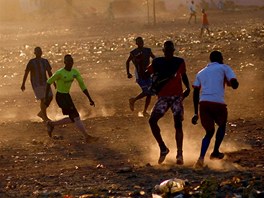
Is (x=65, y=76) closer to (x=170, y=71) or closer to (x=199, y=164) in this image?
(x=170, y=71)

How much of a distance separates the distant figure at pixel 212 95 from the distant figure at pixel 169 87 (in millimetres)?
420

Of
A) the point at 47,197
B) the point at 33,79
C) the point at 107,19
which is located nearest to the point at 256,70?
the point at 33,79

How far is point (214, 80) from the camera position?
9641mm

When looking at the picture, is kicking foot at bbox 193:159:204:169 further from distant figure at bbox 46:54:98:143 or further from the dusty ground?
distant figure at bbox 46:54:98:143

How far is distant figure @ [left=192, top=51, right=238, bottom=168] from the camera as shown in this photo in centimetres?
963

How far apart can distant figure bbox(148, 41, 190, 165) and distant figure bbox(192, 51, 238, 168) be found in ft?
1.38

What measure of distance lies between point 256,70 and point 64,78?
961 cm

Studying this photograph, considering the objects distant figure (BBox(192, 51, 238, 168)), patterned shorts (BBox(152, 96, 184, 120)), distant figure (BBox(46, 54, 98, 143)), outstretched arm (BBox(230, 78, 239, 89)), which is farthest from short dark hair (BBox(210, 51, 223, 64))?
distant figure (BBox(46, 54, 98, 143))

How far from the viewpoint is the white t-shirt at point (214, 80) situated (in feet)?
31.6

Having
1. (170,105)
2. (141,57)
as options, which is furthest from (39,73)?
(170,105)

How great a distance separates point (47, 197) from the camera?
852 centimetres

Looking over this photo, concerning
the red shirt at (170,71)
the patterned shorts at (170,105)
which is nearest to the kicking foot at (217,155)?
→ the patterned shorts at (170,105)

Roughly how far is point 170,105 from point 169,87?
244 millimetres

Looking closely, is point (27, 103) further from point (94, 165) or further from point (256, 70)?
point (94, 165)
